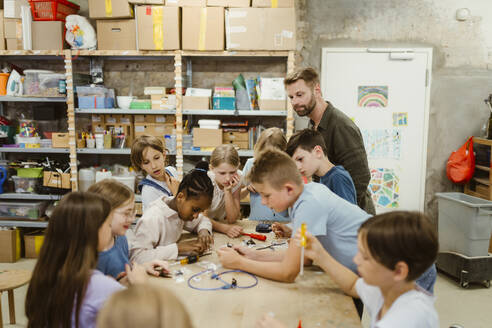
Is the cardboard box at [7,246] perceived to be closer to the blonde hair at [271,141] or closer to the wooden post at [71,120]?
the wooden post at [71,120]

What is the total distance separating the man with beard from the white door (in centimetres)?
208

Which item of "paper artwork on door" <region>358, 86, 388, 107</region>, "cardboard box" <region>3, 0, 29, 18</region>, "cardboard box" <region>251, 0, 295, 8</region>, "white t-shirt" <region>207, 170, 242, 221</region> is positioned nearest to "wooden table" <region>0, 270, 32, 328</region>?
"white t-shirt" <region>207, 170, 242, 221</region>

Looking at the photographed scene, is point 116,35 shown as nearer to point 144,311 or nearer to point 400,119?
point 400,119

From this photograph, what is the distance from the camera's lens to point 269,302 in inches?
58.7

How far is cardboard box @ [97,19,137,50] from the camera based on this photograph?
423 cm

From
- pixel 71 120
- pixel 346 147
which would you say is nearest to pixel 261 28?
pixel 346 147

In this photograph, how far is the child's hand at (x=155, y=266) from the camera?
173 cm

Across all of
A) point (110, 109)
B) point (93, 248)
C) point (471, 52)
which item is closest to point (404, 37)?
point (471, 52)

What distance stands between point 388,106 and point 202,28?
7.50ft

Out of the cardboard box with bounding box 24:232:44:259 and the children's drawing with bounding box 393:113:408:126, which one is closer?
the cardboard box with bounding box 24:232:44:259

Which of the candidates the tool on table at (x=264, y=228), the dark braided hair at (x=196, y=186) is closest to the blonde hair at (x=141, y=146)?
the dark braided hair at (x=196, y=186)

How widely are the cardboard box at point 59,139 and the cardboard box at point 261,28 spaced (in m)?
2.11

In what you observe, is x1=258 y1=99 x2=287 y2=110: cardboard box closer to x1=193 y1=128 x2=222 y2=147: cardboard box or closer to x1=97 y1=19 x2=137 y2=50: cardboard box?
x1=193 y1=128 x2=222 y2=147: cardboard box

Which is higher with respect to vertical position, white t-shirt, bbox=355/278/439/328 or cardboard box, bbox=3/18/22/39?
cardboard box, bbox=3/18/22/39
